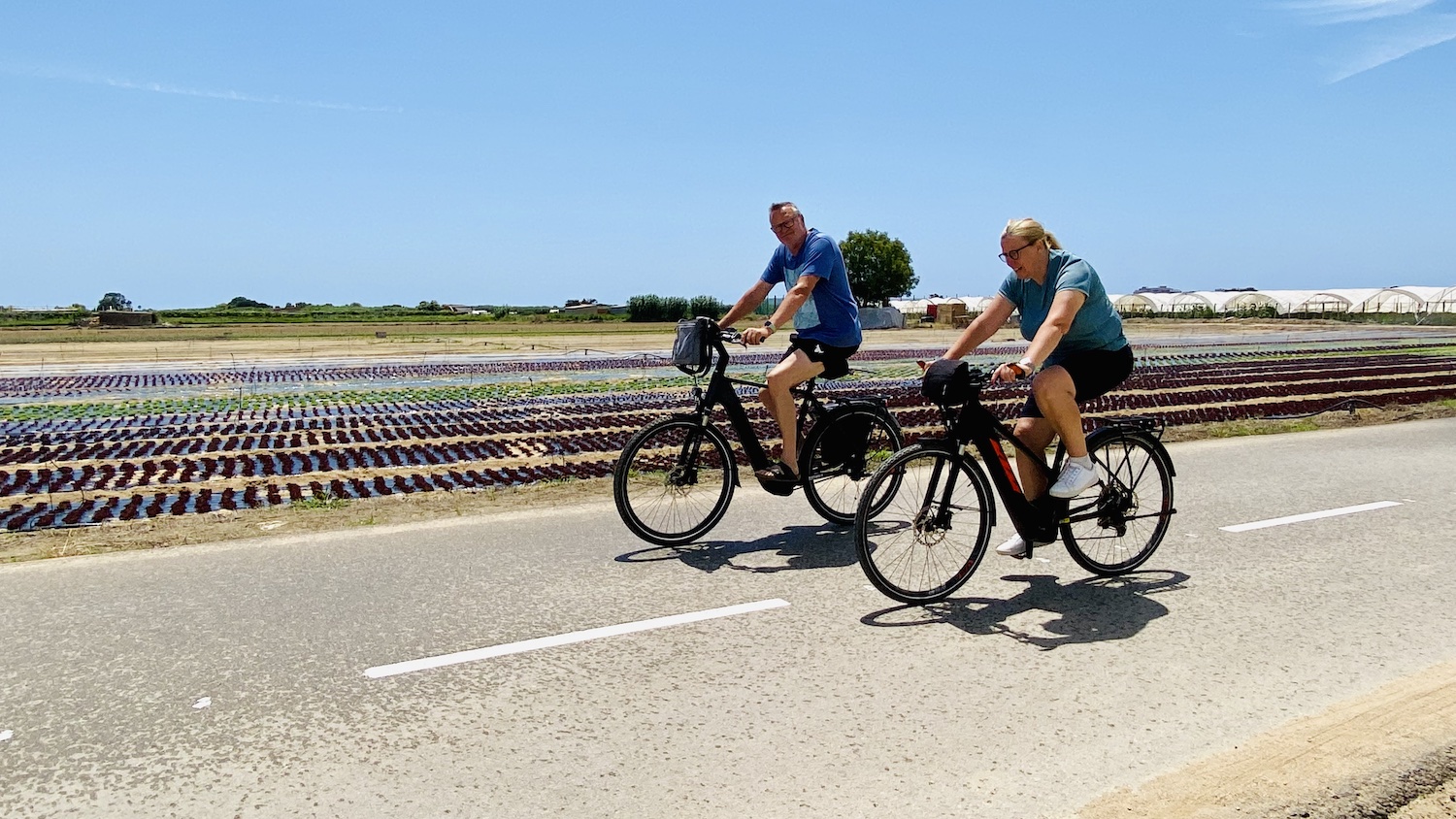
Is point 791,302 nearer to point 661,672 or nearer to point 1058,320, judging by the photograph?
point 1058,320

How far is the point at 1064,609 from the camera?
16.4 ft

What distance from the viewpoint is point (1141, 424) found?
19.1ft

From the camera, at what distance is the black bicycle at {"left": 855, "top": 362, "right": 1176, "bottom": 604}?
4.92 m

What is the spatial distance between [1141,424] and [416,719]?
4.14 m

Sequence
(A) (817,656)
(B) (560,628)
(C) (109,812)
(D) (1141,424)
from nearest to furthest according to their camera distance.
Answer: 1. (C) (109,812)
2. (A) (817,656)
3. (B) (560,628)
4. (D) (1141,424)

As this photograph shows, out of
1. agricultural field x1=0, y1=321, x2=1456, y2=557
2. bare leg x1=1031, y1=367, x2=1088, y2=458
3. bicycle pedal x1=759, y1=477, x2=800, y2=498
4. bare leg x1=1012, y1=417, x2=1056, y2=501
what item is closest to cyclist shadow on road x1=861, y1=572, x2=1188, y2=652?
bare leg x1=1012, y1=417, x2=1056, y2=501

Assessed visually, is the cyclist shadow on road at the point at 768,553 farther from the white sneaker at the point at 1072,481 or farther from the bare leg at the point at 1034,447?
the white sneaker at the point at 1072,481

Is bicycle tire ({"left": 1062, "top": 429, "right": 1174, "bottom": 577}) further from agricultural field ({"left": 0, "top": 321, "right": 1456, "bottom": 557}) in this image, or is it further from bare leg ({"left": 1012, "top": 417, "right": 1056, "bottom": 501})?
agricultural field ({"left": 0, "top": 321, "right": 1456, "bottom": 557})

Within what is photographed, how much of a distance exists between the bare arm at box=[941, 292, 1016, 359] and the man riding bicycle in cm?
104

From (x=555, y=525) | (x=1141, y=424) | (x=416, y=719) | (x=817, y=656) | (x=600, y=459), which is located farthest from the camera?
(x=600, y=459)

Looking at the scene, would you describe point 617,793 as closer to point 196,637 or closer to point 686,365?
point 196,637

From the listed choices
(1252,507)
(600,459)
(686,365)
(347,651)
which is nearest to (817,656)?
(347,651)

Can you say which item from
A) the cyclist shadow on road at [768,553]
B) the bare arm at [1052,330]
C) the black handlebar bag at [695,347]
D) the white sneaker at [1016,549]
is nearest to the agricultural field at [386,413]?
the cyclist shadow on road at [768,553]

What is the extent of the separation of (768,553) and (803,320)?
1.47 meters
